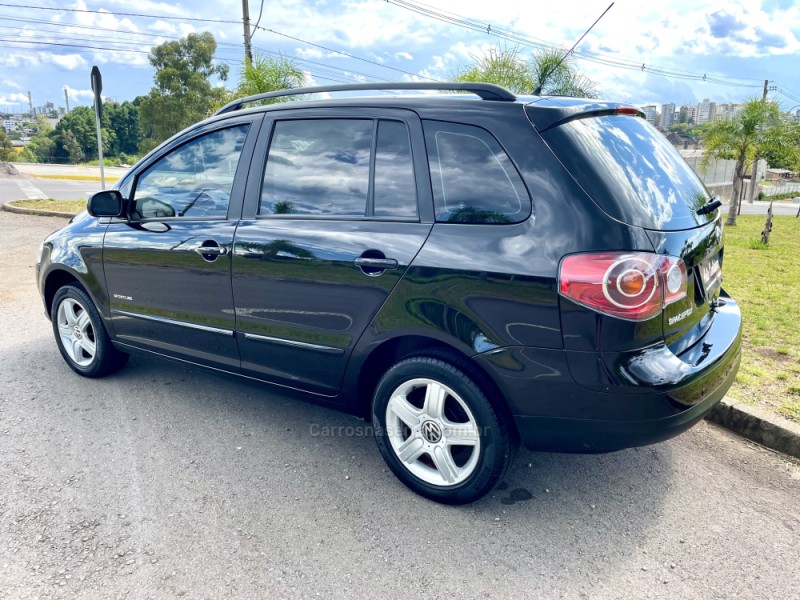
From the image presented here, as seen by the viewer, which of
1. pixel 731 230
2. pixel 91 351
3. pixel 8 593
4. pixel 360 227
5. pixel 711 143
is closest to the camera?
pixel 8 593

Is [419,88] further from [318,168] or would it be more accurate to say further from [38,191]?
[38,191]

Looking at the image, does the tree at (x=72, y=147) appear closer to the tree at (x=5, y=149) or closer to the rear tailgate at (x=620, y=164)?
the tree at (x=5, y=149)

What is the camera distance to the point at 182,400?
407cm

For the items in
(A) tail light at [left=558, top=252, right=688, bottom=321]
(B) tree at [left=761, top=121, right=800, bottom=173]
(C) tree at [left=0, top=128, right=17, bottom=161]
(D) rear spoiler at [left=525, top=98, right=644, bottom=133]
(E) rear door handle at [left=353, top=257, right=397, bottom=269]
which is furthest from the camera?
(C) tree at [left=0, top=128, right=17, bottom=161]

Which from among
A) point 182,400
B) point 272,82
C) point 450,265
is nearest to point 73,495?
point 182,400

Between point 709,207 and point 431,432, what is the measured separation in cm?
174

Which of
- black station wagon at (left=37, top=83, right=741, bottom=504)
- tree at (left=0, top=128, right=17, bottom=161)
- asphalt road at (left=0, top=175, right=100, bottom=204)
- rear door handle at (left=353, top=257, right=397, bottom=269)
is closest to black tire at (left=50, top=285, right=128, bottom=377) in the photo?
black station wagon at (left=37, top=83, right=741, bottom=504)

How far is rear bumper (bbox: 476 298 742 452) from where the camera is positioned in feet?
7.72

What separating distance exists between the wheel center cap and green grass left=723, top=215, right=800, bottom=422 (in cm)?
212

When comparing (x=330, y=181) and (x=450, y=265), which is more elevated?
(x=330, y=181)

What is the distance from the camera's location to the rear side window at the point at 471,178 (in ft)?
8.33

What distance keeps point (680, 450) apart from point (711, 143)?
18.7 meters

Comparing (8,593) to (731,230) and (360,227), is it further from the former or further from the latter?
(731,230)

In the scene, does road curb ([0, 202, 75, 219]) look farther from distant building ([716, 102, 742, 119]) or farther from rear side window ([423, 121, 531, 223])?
distant building ([716, 102, 742, 119])
